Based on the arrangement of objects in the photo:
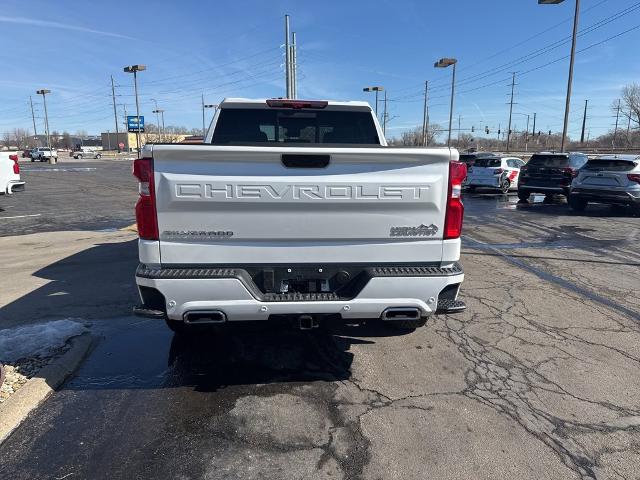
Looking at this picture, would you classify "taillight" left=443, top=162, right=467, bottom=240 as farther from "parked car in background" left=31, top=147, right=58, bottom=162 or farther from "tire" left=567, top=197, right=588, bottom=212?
"parked car in background" left=31, top=147, right=58, bottom=162

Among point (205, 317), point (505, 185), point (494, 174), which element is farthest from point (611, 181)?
point (205, 317)

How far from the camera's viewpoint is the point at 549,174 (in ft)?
54.0

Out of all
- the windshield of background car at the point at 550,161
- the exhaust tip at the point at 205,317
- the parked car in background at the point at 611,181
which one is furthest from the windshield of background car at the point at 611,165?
the exhaust tip at the point at 205,317

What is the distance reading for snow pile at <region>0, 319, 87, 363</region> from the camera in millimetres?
4191

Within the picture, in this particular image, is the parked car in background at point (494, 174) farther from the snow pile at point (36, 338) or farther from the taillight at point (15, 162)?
the snow pile at point (36, 338)

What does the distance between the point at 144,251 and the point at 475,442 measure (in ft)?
8.21

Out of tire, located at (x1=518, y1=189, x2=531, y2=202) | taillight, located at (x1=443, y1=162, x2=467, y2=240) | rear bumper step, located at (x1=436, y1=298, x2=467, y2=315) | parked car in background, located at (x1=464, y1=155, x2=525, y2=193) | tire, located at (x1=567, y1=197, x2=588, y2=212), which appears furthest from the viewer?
parked car in background, located at (x1=464, y1=155, x2=525, y2=193)

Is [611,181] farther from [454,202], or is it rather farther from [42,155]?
[42,155]

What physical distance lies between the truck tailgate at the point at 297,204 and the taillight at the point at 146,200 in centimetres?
4

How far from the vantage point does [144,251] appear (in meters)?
3.14

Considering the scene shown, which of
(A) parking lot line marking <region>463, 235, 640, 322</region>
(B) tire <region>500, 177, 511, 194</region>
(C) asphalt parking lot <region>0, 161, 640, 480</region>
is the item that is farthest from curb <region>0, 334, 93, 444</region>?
(B) tire <region>500, 177, 511, 194</region>

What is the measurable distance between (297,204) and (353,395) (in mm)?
1568

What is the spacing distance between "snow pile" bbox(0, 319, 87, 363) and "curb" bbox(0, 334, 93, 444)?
222 millimetres

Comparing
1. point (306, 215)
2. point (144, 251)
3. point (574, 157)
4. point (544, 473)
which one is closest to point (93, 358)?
point (144, 251)
